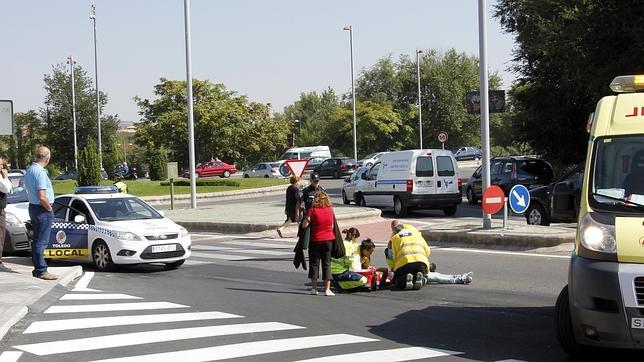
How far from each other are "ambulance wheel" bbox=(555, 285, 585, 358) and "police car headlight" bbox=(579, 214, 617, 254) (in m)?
0.76

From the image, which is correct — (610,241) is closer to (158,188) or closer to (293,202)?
(293,202)

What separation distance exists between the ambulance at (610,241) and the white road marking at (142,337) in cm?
329

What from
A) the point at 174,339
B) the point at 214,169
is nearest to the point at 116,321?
the point at 174,339

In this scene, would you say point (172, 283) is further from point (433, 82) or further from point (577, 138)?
point (433, 82)

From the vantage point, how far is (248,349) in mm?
7633

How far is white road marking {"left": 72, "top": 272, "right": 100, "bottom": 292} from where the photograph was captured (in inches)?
469

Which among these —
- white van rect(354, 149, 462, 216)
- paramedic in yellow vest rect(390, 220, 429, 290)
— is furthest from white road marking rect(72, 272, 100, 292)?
white van rect(354, 149, 462, 216)

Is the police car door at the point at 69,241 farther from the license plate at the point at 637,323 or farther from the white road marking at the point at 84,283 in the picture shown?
the license plate at the point at 637,323

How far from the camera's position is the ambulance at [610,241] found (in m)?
6.16

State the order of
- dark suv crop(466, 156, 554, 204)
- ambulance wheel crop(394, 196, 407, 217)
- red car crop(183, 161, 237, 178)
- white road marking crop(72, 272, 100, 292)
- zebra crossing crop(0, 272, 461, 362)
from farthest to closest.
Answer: red car crop(183, 161, 237, 178)
dark suv crop(466, 156, 554, 204)
ambulance wheel crop(394, 196, 407, 217)
white road marking crop(72, 272, 100, 292)
zebra crossing crop(0, 272, 461, 362)

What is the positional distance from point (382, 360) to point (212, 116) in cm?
5607

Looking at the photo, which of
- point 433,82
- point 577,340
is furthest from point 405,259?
point 433,82

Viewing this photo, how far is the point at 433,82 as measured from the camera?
7506 cm

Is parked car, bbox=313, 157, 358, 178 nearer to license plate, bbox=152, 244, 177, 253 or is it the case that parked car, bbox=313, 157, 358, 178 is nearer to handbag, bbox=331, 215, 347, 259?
license plate, bbox=152, 244, 177, 253
